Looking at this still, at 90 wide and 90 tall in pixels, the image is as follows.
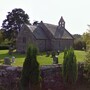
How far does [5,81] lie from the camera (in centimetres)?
1733

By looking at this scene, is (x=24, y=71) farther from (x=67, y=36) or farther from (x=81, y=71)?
(x=67, y=36)

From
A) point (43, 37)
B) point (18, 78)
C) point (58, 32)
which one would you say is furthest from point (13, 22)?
point (18, 78)

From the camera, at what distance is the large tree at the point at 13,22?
87.4 metres

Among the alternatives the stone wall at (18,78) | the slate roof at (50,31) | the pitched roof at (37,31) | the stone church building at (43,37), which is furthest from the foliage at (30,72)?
the pitched roof at (37,31)

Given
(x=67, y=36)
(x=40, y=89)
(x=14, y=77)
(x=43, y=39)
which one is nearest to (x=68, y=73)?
(x=40, y=89)

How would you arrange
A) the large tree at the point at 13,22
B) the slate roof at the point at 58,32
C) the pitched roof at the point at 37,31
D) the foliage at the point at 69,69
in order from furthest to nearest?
the large tree at the point at 13,22 < the slate roof at the point at 58,32 < the pitched roof at the point at 37,31 < the foliage at the point at 69,69

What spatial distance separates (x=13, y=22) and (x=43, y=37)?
96.0ft

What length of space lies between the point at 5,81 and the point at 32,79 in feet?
7.69

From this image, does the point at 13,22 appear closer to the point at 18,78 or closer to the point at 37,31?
the point at 37,31

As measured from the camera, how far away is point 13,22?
8769 cm

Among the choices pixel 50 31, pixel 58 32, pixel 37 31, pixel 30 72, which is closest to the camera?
pixel 30 72

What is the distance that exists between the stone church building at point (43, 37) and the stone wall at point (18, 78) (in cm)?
3714

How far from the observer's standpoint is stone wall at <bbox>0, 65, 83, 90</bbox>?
56.3ft

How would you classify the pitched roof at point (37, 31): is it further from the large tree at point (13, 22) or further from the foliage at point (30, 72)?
the foliage at point (30, 72)
